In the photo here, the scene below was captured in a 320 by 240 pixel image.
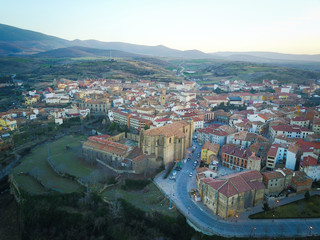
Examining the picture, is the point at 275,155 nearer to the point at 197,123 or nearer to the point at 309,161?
the point at 309,161

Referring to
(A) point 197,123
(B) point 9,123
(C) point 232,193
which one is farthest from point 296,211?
(B) point 9,123

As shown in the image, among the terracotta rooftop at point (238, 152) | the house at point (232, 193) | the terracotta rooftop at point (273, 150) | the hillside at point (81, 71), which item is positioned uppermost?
the hillside at point (81, 71)

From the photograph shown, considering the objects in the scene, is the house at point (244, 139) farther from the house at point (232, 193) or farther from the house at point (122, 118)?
the house at point (122, 118)

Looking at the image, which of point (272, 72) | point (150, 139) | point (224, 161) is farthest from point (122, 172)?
point (272, 72)

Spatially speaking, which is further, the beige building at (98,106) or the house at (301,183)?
the beige building at (98,106)

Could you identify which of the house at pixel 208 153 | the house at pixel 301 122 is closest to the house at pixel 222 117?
the house at pixel 301 122

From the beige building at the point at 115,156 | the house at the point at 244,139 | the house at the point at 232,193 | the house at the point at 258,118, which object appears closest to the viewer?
the house at the point at 232,193

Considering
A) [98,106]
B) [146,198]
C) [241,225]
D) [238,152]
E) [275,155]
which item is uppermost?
[275,155]

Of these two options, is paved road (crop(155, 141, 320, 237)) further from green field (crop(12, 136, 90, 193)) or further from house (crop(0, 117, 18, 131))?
house (crop(0, 117, 18, 131))
